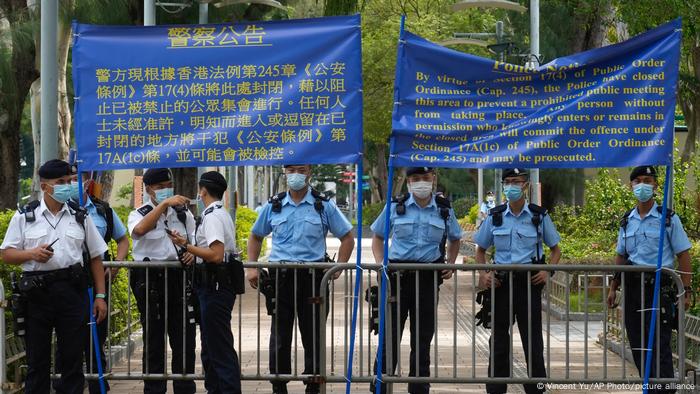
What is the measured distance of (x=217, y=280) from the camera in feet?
30.4

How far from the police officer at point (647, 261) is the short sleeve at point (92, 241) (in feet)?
12.7

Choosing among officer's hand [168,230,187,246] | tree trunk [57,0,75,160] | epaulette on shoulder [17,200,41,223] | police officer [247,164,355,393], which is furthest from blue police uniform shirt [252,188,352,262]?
tree trunk [57,0,75,160]

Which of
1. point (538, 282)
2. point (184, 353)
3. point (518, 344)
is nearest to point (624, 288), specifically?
point (538, 282)

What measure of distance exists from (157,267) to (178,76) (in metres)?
1.63

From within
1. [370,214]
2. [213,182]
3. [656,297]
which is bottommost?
[370,214]

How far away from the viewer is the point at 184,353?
10094 mm

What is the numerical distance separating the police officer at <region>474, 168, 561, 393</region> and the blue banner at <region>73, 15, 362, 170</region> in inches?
65.4

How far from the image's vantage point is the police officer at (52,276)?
8.80 metres

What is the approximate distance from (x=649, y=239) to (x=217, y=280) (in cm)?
326

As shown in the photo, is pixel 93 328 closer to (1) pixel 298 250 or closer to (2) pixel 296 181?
(1) pixel 298 250

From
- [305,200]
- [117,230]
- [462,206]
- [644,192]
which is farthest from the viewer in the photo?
[462,206]

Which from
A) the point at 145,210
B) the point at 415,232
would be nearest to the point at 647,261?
the point at 415,232

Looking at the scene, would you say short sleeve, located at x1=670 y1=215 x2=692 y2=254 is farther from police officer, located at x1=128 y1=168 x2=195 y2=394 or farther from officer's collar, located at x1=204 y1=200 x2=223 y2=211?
police officer, located at x1=128 y1=168 x2=195 y2=394

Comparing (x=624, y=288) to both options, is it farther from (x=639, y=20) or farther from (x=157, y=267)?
(x=639, y=20)
